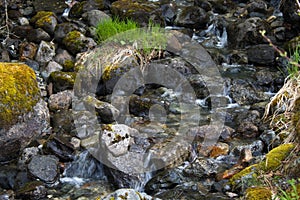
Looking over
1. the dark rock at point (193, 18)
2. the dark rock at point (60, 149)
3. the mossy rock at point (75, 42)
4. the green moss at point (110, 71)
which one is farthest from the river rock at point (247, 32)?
the dark rock at point (60, 149)

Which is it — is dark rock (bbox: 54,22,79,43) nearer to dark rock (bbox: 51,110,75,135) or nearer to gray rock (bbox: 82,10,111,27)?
gray rock (bbox: 82,10,111,27)

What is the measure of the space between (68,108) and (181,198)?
3.79 meters

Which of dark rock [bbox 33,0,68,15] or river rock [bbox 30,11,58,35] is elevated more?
dark rock [bbox 33,0,68,15]

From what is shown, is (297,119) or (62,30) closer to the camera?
(297,119)

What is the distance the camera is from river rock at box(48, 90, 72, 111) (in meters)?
8.32

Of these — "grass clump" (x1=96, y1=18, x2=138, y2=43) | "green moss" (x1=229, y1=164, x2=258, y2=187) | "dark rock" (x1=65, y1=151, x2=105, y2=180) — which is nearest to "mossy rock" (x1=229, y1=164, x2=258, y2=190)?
"green moss" (x1=229, y1=164, x2=258, y2=187)

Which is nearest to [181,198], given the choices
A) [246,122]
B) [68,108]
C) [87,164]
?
[87,164]

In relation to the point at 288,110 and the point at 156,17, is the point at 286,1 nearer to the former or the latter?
the point at 156,17

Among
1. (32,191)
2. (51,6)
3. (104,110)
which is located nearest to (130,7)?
(51,6)

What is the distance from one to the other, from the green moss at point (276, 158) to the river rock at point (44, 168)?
10.1ft

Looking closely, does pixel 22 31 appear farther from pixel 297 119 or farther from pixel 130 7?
pixel 297 119

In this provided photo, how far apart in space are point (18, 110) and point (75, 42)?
4.14m

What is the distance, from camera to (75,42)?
10.4 metres

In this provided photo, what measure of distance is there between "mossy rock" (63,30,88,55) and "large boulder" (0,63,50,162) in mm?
3328
